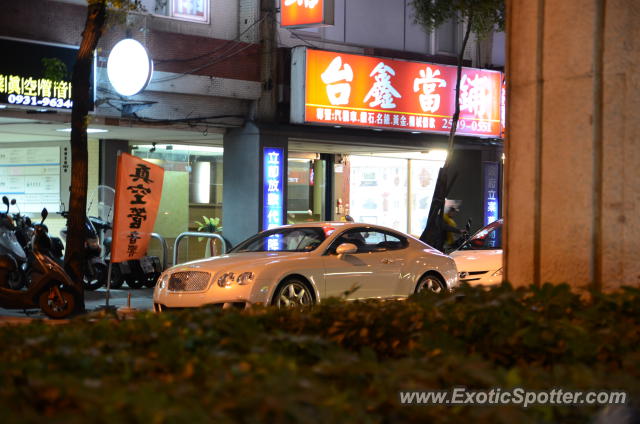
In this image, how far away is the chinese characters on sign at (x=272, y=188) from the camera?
19.8m

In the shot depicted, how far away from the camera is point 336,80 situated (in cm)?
1953

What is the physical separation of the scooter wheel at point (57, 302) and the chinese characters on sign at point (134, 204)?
1027 mm

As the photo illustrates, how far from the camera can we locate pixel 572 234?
5.95 meters

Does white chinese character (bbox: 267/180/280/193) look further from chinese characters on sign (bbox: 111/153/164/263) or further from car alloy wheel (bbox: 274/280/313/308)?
car alloy wheel (bbox: 274/280/313/308)

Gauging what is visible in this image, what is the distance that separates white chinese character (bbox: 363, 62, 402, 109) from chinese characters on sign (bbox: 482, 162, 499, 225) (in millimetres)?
5328

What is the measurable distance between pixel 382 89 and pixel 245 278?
9662mm

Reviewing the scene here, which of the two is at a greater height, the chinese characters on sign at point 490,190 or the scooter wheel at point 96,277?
the chinese characters on sign at point 490,190

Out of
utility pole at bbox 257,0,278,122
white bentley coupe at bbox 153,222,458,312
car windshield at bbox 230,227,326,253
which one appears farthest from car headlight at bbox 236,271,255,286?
utility pole at bbox 257,0,278,122

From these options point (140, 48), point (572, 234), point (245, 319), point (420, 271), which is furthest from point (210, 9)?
point (245, 319)

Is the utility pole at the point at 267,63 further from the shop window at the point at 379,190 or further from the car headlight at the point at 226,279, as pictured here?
the car headlight at the point at 226,279

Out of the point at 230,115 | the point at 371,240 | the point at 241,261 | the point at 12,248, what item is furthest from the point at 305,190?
the point at 241,261

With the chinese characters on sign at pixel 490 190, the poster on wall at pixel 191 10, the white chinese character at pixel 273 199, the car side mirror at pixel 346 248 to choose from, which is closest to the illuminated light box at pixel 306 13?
the poster on wall at pixel 191 10

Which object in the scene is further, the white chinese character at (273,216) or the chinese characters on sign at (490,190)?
the chinese characters on sign at (490,190)

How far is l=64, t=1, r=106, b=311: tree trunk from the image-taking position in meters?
13.4
